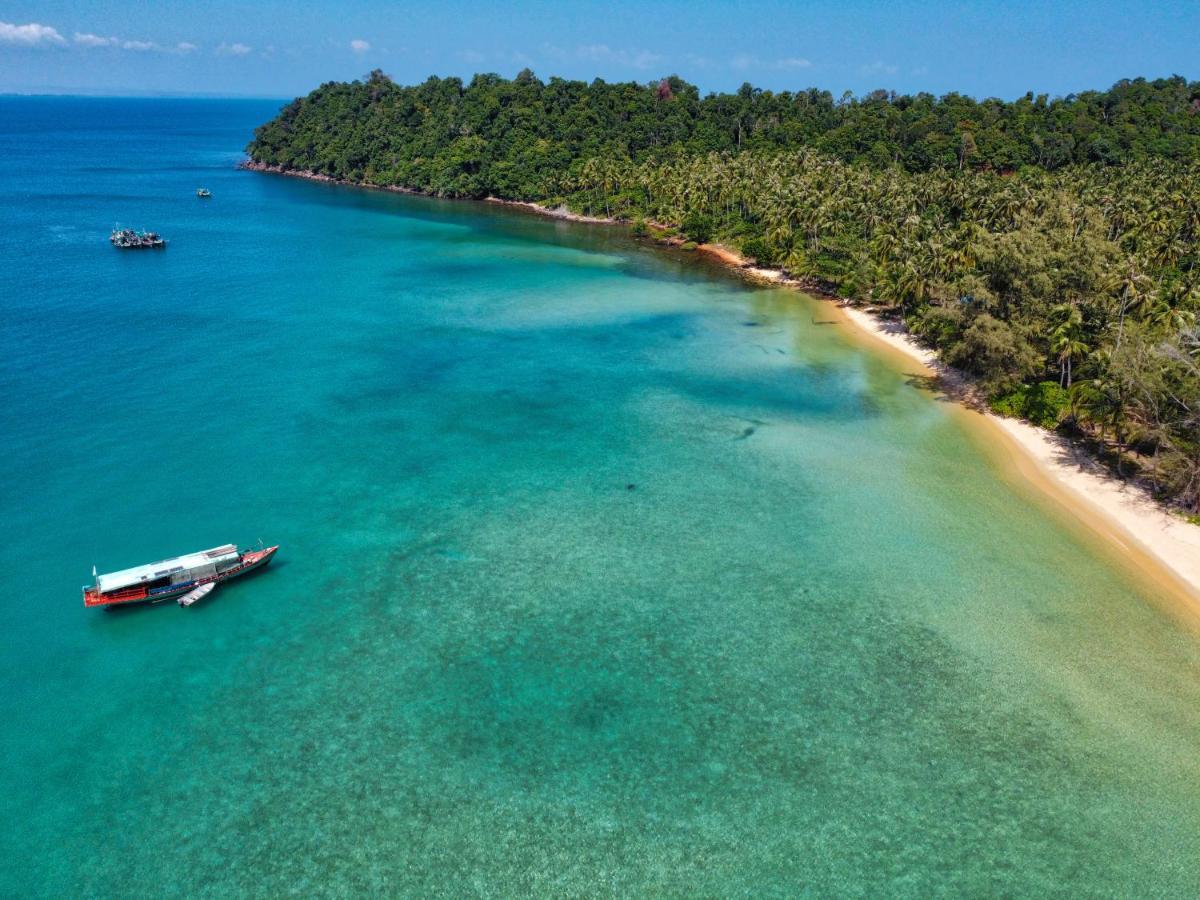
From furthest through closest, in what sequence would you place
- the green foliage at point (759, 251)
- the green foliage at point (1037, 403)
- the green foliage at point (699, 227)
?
the green foliage at point (699, 227), the green foliage at point (759, 251), the green foliage at point (1037, 403)

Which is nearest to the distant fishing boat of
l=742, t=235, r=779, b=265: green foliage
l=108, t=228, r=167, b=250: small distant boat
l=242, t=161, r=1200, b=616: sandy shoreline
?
l=242, t=161, r=1200, b=616: sandy shoreline

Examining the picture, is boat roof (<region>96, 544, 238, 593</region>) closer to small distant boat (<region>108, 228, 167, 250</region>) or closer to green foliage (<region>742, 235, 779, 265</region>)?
green foliage (<region>742, 235, 779, 265</region>)

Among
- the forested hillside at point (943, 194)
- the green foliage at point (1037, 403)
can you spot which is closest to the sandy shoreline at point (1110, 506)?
the green foliage at point (1037, 403)

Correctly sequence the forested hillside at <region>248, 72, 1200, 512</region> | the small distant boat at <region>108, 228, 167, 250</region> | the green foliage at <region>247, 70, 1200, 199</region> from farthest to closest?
1. the green foliage at <region>247, 70, 1200, 199</region>
2. the small distant boat at <region>108, 228, 167, 250</region>
3. the forested hillside at <region>248, 72, 1200, 512</region>

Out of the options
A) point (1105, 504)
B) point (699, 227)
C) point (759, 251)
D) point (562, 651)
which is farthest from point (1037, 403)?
point (699, 227)

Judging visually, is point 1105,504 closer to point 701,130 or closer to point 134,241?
point 134,241

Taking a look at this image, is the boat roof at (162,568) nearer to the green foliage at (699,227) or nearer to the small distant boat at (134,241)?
the small distant boat at (134,241)
